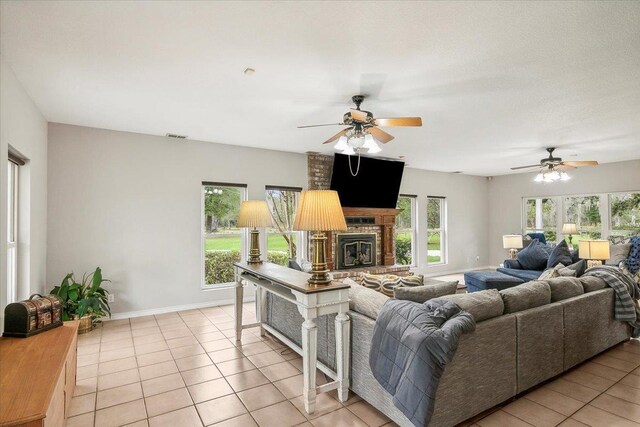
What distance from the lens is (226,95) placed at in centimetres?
325

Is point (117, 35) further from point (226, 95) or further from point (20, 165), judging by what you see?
point (20, 165)

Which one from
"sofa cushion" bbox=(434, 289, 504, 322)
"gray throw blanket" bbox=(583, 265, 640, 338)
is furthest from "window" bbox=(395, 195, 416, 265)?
"sofa cushion" bbox=(434, 289, 504, 322)

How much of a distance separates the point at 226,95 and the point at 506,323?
3.07 m

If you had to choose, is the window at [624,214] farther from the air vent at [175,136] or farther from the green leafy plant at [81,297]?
the green leafy plant at [81,297]

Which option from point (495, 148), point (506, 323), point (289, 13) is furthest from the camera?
point (495, 148)

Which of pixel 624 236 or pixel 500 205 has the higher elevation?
pixel 500 205

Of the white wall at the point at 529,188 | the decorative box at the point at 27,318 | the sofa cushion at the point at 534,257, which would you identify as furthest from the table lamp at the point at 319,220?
the white wall at the point at 529,188

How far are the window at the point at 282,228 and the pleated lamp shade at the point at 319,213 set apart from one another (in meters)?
3.34

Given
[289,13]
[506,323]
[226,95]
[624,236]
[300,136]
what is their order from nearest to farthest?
[289,13] → [506,323] → [226,95] → [300,136] → [624,236]

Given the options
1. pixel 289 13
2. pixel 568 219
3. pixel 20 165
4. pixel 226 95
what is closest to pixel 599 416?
pixel 289 13

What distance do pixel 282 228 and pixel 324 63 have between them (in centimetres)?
375

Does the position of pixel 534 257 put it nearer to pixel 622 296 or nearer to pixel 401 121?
pixel 622 296

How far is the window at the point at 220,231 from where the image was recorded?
532 centimetres

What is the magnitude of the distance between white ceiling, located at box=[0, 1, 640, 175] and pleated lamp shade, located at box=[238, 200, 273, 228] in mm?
1055
